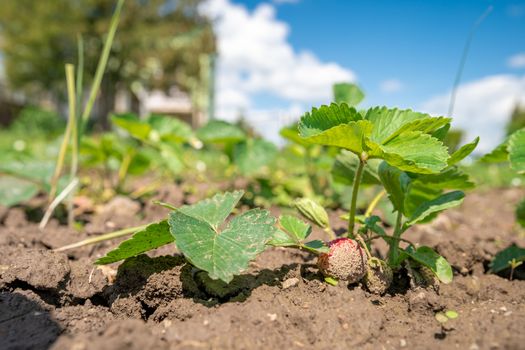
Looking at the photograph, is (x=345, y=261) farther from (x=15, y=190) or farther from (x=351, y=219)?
(x=15, y=190)

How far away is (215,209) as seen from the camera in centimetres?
114

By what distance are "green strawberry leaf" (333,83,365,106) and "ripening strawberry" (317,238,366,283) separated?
83 centimetres

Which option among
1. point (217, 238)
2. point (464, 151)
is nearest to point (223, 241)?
point (217, 238)

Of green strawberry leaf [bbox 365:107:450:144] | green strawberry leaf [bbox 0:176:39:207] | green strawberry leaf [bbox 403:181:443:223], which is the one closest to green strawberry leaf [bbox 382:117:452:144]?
green strawberry leaf [bbox 365:107:450:144]

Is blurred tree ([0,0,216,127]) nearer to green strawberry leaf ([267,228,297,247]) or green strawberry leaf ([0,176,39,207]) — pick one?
green strawberry leaf ([0,176,39,207])

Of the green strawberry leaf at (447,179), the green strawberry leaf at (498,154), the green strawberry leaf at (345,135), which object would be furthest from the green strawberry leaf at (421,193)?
the green strawberry leaf at (345,135)

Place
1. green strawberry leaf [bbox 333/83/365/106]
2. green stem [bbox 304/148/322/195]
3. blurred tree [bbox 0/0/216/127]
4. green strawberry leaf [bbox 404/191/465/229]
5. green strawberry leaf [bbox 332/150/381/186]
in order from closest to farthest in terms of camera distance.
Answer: green strawberry leaf [bbox 404/191/465/229]
green strawberry leaf [bbox 332/150/381/186]
green strawberry leaf [bbox 333/83/365/106]
green stem [bbox 304/148/322/195]
blurred tree [bbox 0/0/216/127]

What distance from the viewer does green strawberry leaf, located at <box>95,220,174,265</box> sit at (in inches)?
40.4

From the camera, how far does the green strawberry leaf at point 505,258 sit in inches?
52.9

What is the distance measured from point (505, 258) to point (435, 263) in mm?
417

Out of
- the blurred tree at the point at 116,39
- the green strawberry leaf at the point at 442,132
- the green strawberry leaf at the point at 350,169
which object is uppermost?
the blurred tree at the point at 116,39

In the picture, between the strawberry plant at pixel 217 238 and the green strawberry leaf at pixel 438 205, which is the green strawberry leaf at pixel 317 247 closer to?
the strawberry plant at pixel 217 238

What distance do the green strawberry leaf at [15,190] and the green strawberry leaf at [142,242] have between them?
3.36 feet

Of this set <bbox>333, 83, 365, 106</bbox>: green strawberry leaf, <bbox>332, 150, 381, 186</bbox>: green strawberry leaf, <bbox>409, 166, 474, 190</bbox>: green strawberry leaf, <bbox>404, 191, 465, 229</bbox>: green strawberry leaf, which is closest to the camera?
<bbox>404, 191, 465, 229</bbox>: green strawberry leaf
